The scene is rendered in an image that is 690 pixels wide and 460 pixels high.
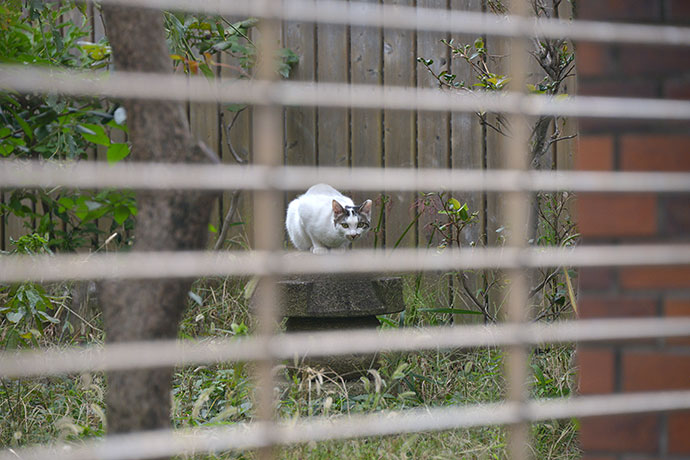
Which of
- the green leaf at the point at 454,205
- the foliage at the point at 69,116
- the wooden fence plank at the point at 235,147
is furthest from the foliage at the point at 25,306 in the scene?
the green leaf at the point at 454,205

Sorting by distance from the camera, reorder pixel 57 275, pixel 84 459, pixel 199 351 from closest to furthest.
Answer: pixel 57 275, pixel 84 459, pixel 199 351

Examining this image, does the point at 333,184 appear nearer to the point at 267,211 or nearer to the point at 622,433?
the point at 267,211

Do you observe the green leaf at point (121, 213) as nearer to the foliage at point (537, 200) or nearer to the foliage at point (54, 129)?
the foliage at point (54, 129)

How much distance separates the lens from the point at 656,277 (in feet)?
4.37

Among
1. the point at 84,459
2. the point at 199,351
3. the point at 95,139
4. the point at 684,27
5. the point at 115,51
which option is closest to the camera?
the point at 84,459

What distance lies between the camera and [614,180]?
3.49 feet

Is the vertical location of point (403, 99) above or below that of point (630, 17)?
below

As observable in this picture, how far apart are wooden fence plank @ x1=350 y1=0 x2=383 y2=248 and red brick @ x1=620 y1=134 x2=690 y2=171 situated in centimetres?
289

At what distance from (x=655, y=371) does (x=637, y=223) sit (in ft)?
0.92

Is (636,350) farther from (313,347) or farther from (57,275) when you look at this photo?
(57,275)

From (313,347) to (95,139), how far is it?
2650mm

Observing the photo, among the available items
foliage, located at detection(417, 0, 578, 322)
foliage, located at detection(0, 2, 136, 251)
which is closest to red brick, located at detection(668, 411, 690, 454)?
foliage, located at detection(417, 0, 578, 322)

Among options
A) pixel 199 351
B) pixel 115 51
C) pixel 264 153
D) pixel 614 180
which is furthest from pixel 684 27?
pixel 199 351

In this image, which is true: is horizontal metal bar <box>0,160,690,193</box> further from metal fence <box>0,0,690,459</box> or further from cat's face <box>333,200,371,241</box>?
cat's face <box>333,200,371,241</box>
